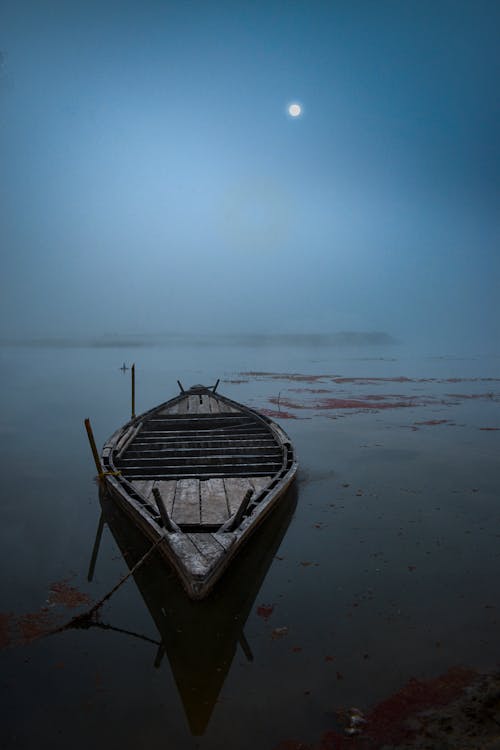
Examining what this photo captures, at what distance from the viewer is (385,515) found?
1105cm

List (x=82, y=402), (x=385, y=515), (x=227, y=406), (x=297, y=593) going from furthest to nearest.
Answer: (x=82, y=402)
(x=227, y=406)
(x=385, y=515)
(x=297, y=593)

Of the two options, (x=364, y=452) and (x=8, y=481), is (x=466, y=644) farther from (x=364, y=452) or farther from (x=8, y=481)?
(x=8, y=481)

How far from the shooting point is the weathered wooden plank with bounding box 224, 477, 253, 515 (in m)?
9.30

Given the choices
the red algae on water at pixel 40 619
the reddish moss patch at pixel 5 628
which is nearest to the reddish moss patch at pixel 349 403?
the red algae on water at pixel 40 619

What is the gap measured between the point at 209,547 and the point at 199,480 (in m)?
4.13

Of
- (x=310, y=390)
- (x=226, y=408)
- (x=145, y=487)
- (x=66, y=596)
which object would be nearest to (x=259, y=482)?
(x=145, y=487)

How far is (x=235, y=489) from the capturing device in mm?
10188

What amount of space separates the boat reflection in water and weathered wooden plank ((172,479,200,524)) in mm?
885

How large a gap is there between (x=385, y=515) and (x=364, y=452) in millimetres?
6375

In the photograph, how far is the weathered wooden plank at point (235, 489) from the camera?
930 centimetres

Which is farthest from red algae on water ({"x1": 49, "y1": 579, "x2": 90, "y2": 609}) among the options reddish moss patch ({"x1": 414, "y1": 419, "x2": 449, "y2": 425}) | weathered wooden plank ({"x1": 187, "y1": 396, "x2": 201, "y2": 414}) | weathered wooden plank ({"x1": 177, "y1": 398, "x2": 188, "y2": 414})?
reddish moss patch ({"x1": 414, "y1": 419, "x2": 449, "y2": 425})

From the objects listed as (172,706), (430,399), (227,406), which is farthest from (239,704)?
(430,399)

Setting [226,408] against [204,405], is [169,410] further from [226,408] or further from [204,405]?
[226,408]

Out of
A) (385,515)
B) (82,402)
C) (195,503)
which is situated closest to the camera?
(195,503)
